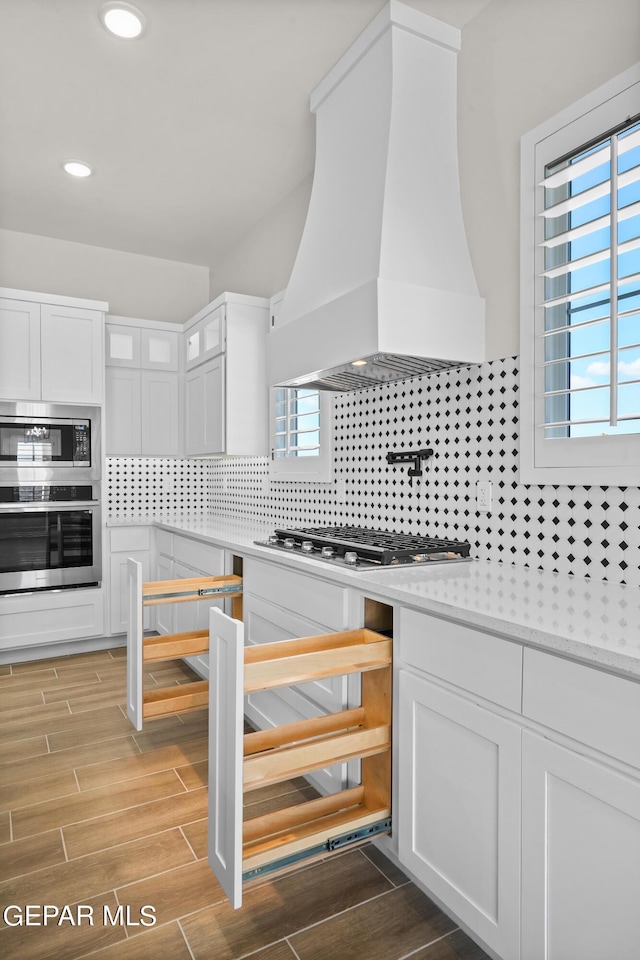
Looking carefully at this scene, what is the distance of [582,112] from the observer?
5.80 feet

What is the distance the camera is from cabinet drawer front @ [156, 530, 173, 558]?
3889mm

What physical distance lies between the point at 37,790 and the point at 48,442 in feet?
7.35

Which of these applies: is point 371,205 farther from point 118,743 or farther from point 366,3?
point 118,743

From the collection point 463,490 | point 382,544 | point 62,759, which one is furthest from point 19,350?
point 463,490

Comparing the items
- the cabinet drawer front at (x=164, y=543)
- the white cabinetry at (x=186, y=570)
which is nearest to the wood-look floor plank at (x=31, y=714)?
the white cabinetry at (x=186, y=570)

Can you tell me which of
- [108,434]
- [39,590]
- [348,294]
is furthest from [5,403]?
[348,294]

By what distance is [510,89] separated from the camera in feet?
6.72

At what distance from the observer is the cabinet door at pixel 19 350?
12.1 ft

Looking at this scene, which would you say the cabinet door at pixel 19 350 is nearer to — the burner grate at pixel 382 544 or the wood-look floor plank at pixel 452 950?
the burner grate at pixel 382 544

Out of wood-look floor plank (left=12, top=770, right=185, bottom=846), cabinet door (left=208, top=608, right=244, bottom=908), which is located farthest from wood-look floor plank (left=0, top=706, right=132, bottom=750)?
cabinet door (left=208, top=608, right=244, bottom=908)

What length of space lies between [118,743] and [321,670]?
5.04 ft

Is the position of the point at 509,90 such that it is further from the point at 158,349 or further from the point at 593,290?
the point at 158,349

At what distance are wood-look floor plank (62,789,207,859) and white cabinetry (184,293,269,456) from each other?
2.03 m

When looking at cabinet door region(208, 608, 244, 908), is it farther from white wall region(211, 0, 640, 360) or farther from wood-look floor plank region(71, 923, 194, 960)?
white wall region(211, 0, 640, 360)
